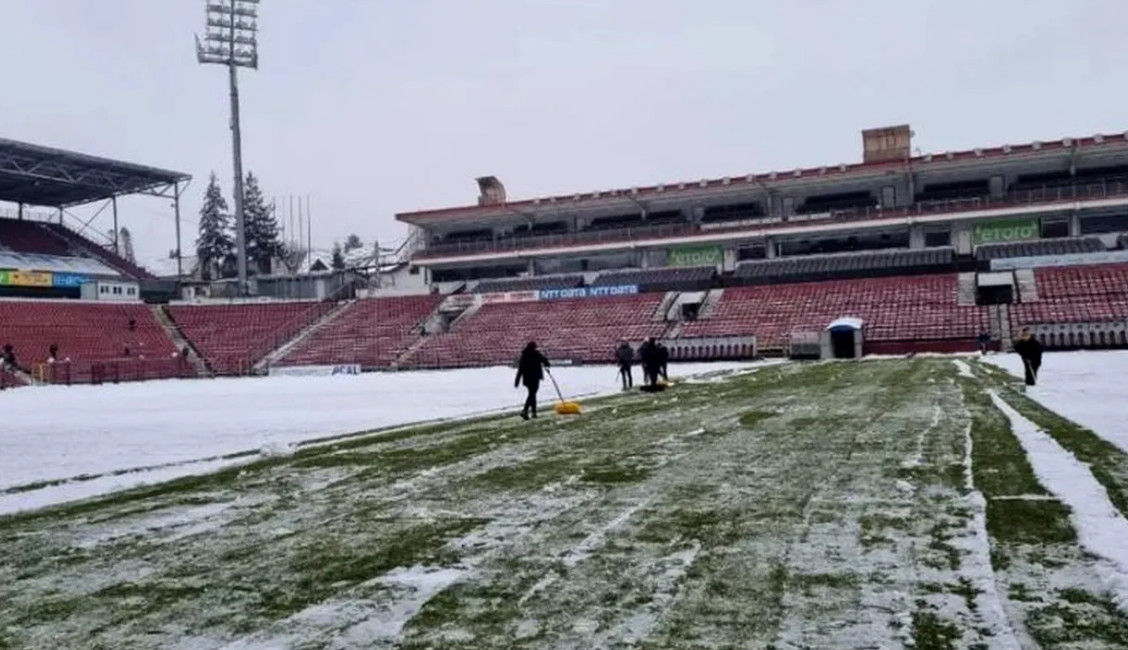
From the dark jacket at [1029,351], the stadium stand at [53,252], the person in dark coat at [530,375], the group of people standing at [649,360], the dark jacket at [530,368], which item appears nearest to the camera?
the person in dark coat at [530,375]

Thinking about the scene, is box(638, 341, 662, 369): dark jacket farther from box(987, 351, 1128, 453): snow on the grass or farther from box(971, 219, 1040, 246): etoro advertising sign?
box(971, 219, 1040, 246): etoro advertising sign

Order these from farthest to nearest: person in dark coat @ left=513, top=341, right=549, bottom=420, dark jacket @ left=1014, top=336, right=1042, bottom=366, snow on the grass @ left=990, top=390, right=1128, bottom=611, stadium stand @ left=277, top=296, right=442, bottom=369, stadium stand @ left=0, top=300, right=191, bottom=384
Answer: stadium stand @ left=277, top=296, right=442, bottom=369 < stadium stand @ left=0, top=300, right=191, bottom=384 < dark jacket @ left=1014, top=336, right=1042, bottom=366 < person in dark coat @ left=513, top=341, right=549, bottom=420 < snow on the grass @ left=990, top=390, right=1128, bottom=611

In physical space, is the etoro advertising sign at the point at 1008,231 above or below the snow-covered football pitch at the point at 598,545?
above

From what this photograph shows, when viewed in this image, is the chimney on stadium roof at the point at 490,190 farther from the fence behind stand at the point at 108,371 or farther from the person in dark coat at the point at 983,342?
the person in dark coat at the point at 983,342

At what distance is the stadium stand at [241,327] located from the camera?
56.2 meters

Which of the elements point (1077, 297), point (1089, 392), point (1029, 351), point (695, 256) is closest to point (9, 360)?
point (695, 256)

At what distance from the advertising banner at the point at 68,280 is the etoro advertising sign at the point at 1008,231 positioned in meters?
57.7

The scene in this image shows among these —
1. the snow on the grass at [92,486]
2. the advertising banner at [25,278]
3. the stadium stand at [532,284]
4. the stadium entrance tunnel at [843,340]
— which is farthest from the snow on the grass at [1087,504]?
the advertising banner at [25,278]

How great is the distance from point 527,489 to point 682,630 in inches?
164

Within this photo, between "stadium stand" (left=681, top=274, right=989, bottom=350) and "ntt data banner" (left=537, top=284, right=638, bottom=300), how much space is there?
6860mm

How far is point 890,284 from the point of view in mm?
51688

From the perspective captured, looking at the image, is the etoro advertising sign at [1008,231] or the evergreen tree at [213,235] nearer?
the etoro advertising sign at [1008,231]

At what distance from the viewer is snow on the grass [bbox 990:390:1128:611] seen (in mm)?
4867

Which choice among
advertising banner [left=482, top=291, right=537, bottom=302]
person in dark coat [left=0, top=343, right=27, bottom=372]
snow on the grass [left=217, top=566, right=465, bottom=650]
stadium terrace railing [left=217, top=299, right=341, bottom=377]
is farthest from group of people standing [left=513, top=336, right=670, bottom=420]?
advertising banner [left=482, top=291, right=537, bottom=302]
